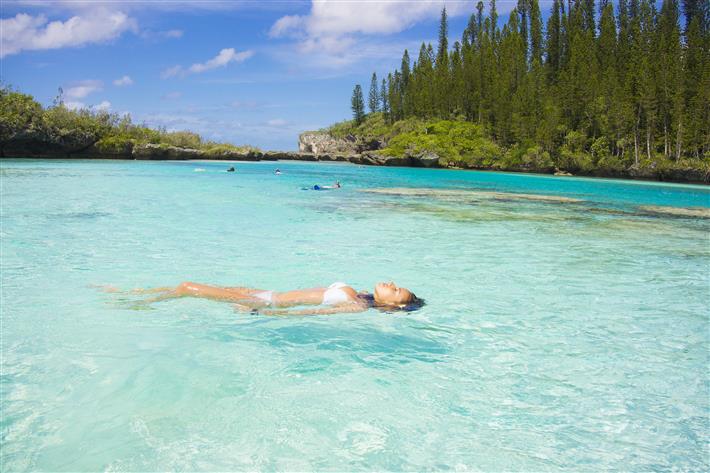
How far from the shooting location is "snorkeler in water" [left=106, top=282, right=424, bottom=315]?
20.6 ft

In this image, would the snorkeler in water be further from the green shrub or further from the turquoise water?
the green shrub

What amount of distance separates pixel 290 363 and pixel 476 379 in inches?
70.1

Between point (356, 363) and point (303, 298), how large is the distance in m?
1.75

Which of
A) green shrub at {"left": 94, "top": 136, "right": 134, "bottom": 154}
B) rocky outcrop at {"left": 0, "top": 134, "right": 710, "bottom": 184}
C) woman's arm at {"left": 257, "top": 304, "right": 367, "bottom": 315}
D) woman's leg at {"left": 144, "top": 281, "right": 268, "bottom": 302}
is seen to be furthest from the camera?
green shrub at {"left": 94, "top": 136, "right": 134, "bottom": 154}

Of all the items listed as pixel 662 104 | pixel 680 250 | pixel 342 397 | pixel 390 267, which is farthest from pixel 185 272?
pixel 662 104

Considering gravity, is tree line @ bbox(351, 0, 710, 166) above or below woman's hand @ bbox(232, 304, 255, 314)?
above

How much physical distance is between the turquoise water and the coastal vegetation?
55.5 metres

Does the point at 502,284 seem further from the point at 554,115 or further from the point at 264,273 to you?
the point at 554,115

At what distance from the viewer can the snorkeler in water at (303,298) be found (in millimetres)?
6281

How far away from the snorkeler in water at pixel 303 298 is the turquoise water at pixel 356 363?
16 cm

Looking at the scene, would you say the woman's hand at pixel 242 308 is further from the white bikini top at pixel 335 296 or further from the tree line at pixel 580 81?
the tree line at pixel 580 81

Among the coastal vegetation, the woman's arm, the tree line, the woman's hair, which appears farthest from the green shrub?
the woman's hair

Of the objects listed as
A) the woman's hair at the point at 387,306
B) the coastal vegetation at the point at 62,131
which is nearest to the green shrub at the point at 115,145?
the coastal vegetation at the point at 62,131

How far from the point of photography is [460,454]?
343cm
